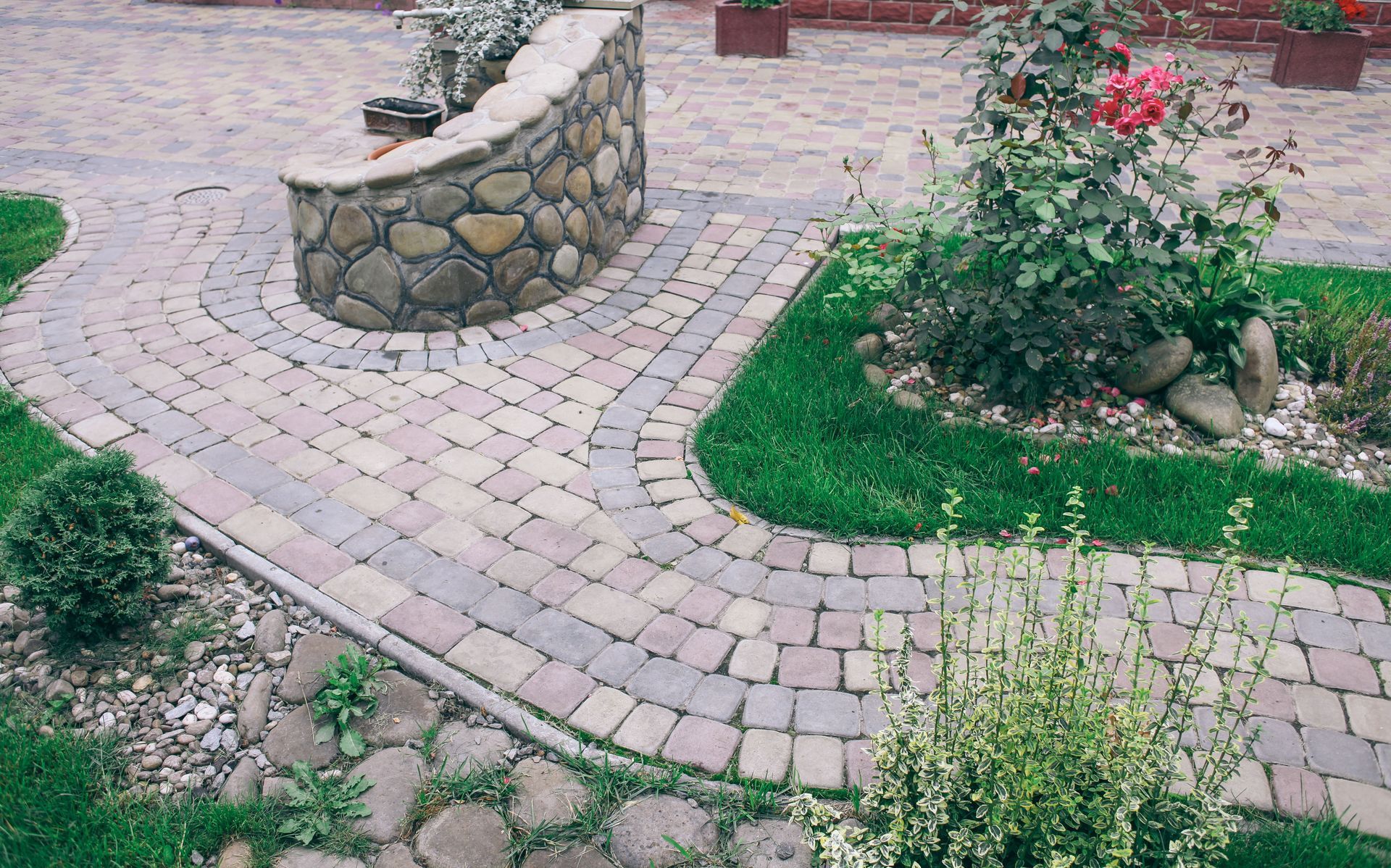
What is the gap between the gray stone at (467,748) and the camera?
2.99 meters

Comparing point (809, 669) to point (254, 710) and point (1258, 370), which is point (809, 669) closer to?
point (254, 710)

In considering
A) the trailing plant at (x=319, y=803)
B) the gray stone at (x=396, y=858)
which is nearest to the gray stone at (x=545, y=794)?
the gray stone at (x=396, y=858)

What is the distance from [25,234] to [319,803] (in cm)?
538

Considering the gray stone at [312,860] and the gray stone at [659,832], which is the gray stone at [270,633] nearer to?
the gray stone at [312,860]

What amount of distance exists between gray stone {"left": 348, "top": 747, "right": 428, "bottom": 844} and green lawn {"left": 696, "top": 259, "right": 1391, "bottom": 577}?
1624 mm

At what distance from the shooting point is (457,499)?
408 cm

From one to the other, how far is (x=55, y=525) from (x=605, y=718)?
73.6 inches

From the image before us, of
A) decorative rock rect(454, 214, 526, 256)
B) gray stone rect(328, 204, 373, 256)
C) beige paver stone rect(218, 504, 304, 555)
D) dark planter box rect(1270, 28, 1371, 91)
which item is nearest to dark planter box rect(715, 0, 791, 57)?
dark planter box rect(1270, 28, 1371, 91)

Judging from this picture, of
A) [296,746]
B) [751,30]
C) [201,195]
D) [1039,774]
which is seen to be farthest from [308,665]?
[751,30]

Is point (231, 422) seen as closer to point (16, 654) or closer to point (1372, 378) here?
point (16, 654)

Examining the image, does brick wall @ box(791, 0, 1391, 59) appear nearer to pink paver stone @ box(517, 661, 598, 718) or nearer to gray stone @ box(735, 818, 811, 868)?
pink paver stone @ box(517, 661, 598, 718)

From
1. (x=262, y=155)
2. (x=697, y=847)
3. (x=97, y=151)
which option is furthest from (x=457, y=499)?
(x=97, y=151)

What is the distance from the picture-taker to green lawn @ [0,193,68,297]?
608 cm

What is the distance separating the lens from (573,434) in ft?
14.8
